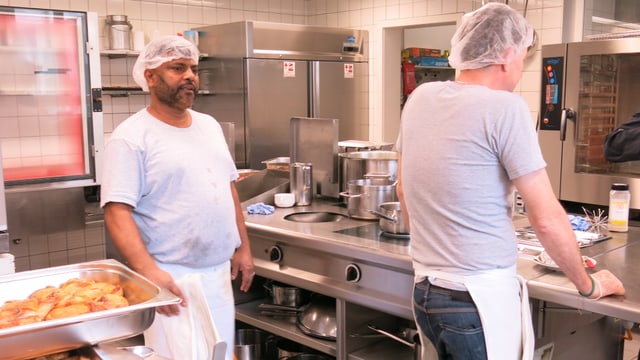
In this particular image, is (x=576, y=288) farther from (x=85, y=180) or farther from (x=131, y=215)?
(x=85, y=180)

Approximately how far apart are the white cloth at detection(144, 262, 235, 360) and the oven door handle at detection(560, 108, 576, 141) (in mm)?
2431

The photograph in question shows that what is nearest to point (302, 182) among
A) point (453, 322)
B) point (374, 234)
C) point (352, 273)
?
point (374, 234)

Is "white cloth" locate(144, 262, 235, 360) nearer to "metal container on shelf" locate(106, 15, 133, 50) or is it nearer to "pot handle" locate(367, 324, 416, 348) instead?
"pot handle" locate(367, 324, 416, 348)

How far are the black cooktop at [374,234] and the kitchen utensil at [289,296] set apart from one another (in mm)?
462

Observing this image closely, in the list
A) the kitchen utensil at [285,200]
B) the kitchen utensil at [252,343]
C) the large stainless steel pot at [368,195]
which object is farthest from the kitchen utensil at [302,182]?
the kitchen utensil at [252,343]

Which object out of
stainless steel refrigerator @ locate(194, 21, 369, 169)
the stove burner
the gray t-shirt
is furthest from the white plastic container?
stainless steel refrigerator @ locate(194, 21, 369, 169)

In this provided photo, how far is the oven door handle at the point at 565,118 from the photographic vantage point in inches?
152

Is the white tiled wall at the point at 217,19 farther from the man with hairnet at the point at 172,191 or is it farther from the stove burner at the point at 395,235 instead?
the stove burner at the point at 395,235

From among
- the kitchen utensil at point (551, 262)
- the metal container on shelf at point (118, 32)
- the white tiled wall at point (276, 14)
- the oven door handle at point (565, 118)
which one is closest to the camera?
the kitchen utensil at point (551, 262)

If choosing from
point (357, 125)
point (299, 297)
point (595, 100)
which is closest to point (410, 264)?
point (299, 297)

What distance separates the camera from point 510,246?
5.93 ft

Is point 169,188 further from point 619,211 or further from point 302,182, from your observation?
point 619,211

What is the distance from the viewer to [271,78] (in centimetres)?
537

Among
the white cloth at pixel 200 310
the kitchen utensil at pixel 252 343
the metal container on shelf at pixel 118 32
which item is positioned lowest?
the kitchen utensil at pixel 252 343
